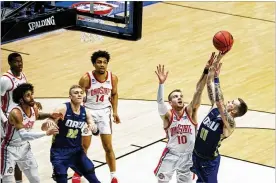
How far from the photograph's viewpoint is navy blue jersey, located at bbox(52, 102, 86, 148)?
9383 millimetres

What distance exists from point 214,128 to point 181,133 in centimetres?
46

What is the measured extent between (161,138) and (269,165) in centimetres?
171

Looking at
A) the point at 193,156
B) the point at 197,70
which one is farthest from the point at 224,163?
the point at 197,70

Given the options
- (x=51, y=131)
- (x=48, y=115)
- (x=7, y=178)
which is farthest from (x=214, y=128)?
(x=7, y=178)

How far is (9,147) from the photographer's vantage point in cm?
942

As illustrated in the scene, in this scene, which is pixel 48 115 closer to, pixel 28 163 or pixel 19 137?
pixel 19 137

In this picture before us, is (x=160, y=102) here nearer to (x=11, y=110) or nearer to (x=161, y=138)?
(x=11, y=110)

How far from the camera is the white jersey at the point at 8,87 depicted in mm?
9875

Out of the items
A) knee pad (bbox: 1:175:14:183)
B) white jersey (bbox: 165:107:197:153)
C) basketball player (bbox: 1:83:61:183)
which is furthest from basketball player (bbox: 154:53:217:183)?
knee pad (bbox: 1:175:14:183)

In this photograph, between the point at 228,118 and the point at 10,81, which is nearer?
the point at 228,118

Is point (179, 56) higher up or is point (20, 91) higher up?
point (179, 56)

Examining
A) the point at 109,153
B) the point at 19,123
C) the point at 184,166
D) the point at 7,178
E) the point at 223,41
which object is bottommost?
the point at 7,178

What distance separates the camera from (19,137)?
9406 millimetres

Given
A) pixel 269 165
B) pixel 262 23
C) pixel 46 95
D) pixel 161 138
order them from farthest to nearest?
1. pixel 262 23
2. pixel 46 95
3. pixel 161 138
4. pixel 269 165
